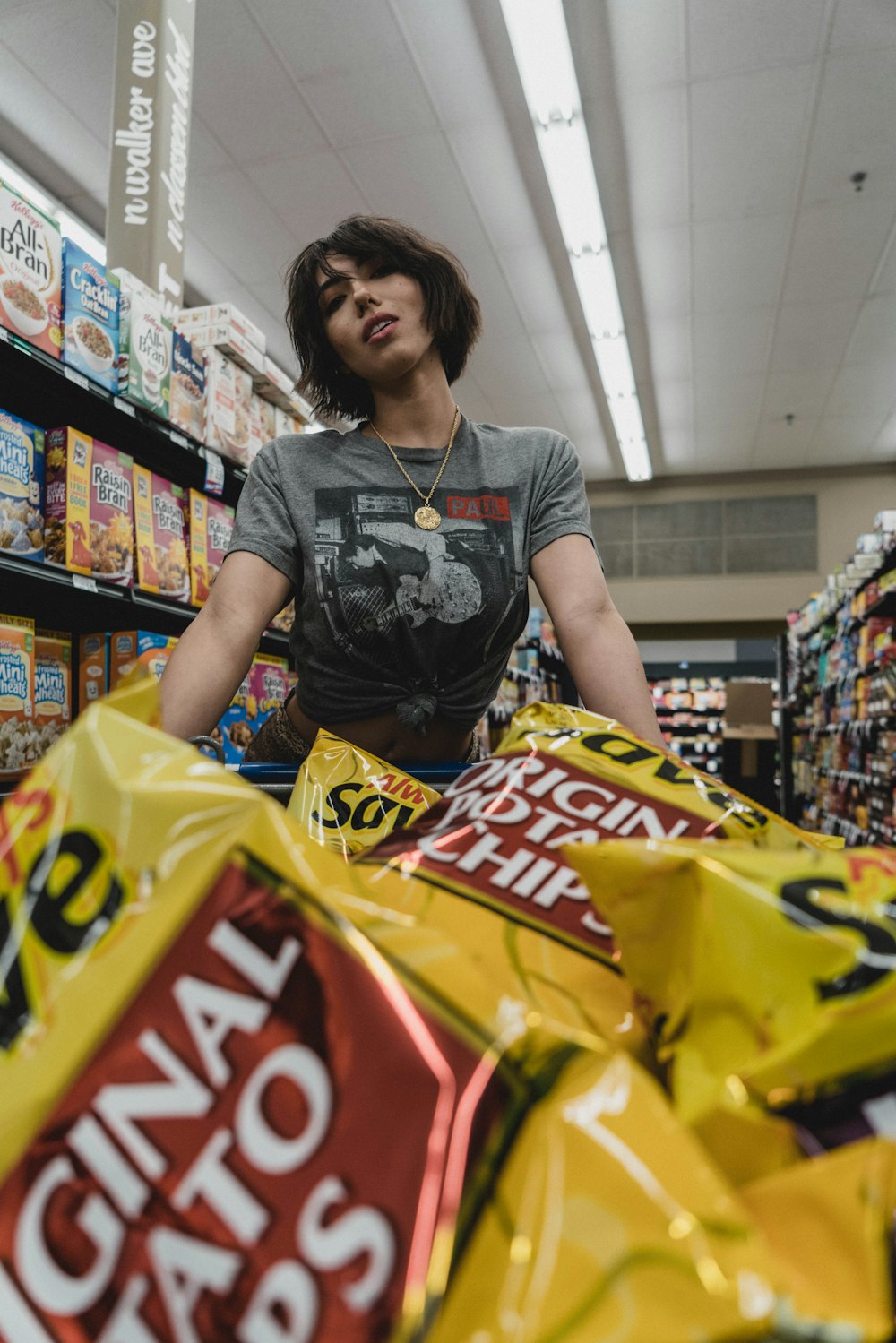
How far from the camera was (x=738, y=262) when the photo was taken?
19.1ft

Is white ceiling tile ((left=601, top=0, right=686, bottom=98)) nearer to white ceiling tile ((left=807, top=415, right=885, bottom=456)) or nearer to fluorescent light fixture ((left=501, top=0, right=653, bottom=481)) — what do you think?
fluorescent light fixture ((left=501, top=0, right=653, bottom=481))

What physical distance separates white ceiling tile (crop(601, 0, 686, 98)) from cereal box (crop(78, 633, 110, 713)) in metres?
3.52

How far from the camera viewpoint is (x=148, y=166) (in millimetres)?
2879

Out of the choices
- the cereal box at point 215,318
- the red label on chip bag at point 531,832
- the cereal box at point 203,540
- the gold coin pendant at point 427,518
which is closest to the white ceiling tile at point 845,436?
the cereal box at point 215,318

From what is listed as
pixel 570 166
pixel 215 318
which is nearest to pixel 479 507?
pixel 215 318

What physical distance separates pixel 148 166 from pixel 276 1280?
3331mm

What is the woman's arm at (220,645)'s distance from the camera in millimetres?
965

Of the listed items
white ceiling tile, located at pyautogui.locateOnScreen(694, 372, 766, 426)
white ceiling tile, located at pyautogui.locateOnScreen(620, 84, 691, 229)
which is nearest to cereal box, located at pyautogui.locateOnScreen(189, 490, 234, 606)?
white ceiling tile, located at pyautogui.locateOnScreen(620, 84, 691, 229)

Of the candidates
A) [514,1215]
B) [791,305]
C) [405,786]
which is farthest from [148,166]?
[791,305]

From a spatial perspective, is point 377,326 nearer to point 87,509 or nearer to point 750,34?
point 87,509

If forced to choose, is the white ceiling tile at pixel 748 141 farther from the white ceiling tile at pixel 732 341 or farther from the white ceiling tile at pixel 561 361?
the white ceiling tile at pixel 561 361

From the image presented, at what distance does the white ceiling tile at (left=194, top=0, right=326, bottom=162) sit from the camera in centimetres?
381

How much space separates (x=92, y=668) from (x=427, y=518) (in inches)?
51.9

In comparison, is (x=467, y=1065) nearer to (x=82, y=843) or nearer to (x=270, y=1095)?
(x=270, y=1095)
